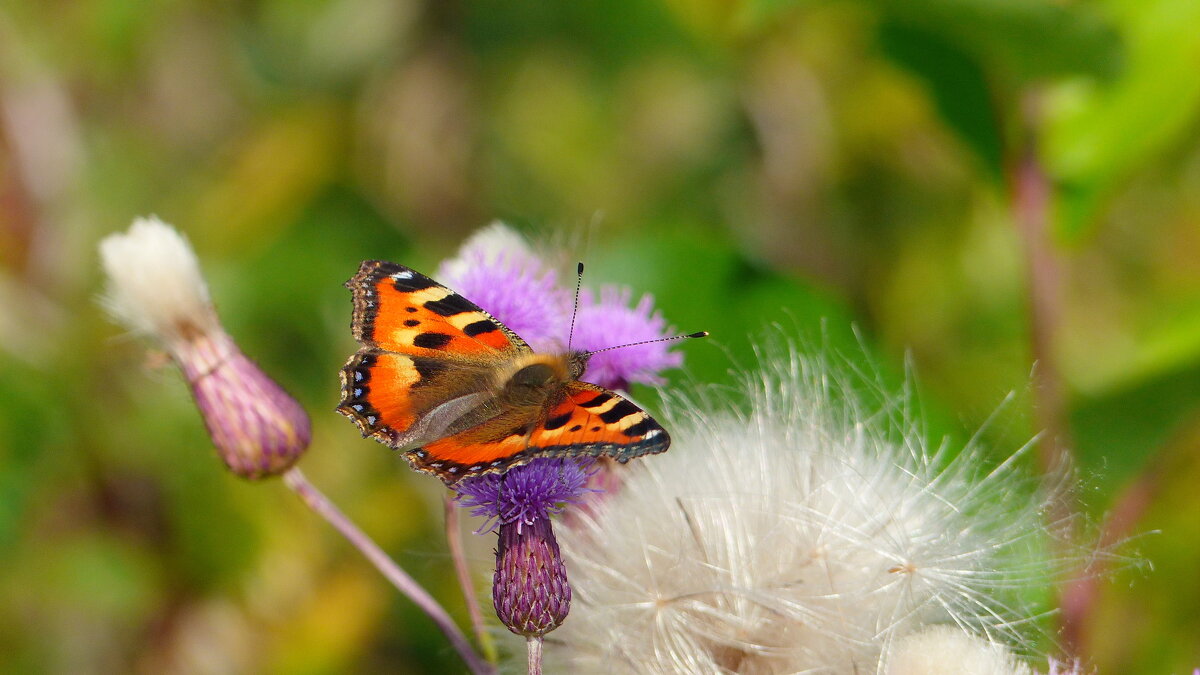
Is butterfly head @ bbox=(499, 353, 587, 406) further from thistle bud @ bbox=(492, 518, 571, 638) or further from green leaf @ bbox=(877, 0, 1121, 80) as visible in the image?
green leaf @ bbox=(877, 0, 1121, 80)

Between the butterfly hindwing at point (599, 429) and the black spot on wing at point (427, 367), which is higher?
the black spot on wing at point (427, 367)

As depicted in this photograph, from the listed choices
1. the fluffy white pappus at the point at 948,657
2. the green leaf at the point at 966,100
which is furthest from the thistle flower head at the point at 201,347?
the green leaf at the point at 966,100

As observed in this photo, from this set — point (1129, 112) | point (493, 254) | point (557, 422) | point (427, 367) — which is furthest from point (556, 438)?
point (1129, 112)

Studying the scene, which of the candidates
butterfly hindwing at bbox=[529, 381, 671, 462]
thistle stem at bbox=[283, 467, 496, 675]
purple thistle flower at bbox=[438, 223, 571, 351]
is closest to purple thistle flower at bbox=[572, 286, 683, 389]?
purple thistle flower at bbox=[438, 223, 571, 351]

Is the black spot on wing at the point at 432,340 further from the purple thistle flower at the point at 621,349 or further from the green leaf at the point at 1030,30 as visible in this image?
the green leaf at the point at 1030,30

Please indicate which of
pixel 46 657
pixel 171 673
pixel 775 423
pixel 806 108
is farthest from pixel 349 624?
pixel 806 108

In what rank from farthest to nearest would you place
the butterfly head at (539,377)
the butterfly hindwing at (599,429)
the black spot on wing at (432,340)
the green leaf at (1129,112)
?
the green leaf at (1129,112), the black spot on wing at (432,340), the butterfly head at (539,377), the butterfly hindwing at (599,429)

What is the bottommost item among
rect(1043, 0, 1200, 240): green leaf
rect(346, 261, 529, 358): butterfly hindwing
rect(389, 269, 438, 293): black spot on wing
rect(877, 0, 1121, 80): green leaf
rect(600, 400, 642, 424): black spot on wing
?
rect(600, 400, 642, 424): black spot on wing
